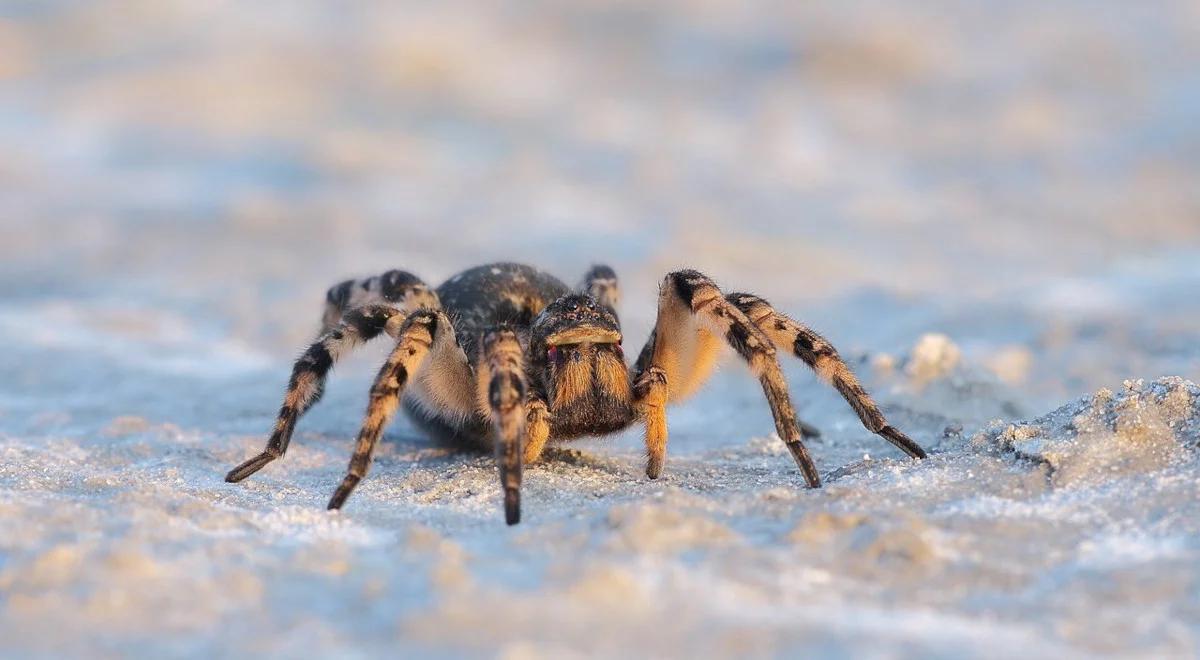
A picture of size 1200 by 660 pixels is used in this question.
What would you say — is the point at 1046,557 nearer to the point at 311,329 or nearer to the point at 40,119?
the point at 311,329

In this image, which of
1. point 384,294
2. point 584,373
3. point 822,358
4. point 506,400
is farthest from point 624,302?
point 506,400

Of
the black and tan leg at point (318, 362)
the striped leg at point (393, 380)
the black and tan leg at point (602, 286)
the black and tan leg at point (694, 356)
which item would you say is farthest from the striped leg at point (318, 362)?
the black and tan leg at point (602, 286)

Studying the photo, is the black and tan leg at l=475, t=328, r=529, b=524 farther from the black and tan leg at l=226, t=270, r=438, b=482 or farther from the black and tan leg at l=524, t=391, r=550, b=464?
the black and tan leg at l=226, t=270, r=438, b=482

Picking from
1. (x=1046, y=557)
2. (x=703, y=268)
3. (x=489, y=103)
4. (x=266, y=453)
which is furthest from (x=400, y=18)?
(x=1046, y=557)

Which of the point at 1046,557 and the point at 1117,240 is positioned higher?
A: the point at 1117,240

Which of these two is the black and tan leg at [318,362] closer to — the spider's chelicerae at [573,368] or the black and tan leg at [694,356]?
the spider's chelicerae at [573,368]
